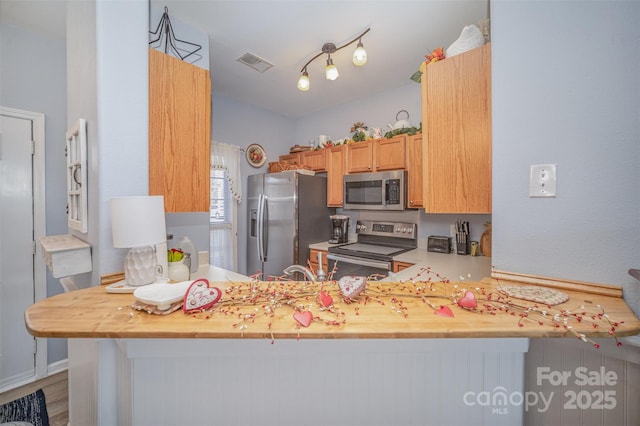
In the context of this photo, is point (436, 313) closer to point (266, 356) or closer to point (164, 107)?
point (266, 356)

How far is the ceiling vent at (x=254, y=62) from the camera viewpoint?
256 cm

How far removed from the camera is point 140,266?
1.08 meters

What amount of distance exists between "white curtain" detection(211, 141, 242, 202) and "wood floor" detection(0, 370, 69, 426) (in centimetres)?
239

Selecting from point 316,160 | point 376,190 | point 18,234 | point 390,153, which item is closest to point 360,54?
point 390,153

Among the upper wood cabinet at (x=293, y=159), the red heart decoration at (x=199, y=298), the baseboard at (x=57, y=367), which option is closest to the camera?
the red heart decoration at (x=199, y=298)

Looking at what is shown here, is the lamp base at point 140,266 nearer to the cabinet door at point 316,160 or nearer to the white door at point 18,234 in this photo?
the white door at point 18,234

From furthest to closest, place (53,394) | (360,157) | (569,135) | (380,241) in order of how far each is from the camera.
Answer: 1. (380,241)
2. (360,157)
3. (53,394)
4. (569,135)

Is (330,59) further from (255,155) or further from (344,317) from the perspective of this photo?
(344,317)

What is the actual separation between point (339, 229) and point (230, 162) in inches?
68.1

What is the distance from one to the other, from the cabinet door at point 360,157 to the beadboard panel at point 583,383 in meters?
2.37

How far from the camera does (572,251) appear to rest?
0.99 meters

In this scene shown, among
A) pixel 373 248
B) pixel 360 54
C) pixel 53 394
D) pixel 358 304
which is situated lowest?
pixel 53 394

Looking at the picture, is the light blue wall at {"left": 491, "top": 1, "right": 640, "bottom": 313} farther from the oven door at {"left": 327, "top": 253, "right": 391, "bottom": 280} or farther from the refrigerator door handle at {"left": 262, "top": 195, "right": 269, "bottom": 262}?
the refrigerator door handle at {"left": 262, "top": 195, "right": 269, "bottom": 262}

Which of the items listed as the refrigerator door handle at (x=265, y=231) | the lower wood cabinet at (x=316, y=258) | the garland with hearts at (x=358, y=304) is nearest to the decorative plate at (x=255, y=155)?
the refrigerator door handle at (x=265, y=231)
